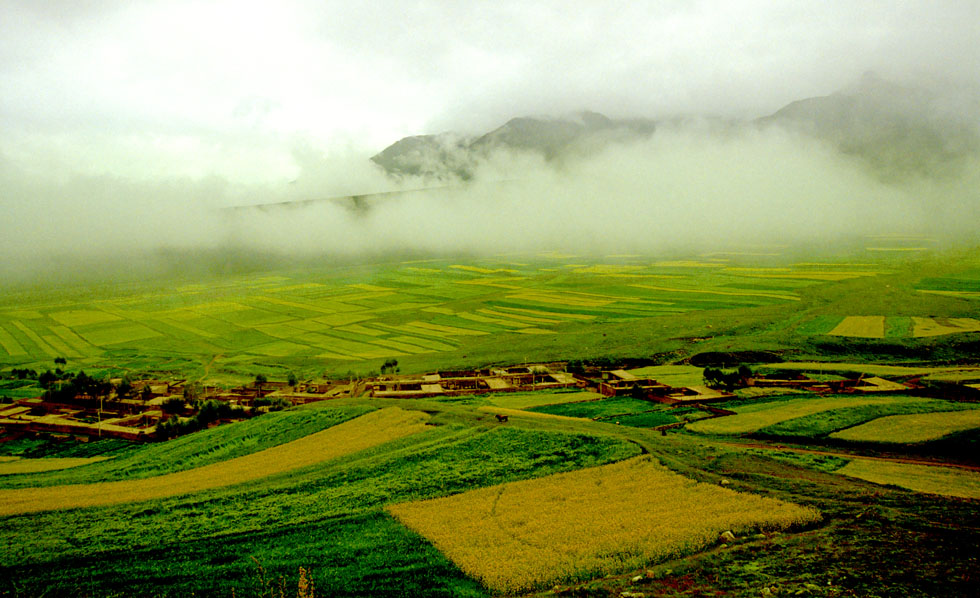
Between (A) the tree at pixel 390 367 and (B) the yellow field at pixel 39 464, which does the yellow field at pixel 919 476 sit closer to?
(B) the yellow field at pixel 39 464

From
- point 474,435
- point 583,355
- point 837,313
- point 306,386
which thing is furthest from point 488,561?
point 837,313

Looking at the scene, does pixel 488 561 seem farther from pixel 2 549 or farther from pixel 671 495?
pixel 2 549

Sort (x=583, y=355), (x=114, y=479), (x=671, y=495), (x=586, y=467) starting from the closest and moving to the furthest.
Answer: (x=671, y=495) → (x=586, y=467) → (x=114, y=479) → (x=583, y=355)

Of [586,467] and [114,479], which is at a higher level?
[586,467]

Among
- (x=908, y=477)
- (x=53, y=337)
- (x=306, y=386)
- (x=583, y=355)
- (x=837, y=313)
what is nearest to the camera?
(x=908, y=477)

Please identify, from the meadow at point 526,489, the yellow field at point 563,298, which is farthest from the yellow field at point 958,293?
the yellow field at point 563,298

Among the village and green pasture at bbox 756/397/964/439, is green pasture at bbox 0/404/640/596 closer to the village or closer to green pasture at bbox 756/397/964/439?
green pasture at bbox 756/397/964/439

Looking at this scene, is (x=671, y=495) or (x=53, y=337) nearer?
(x=671, y=495)
